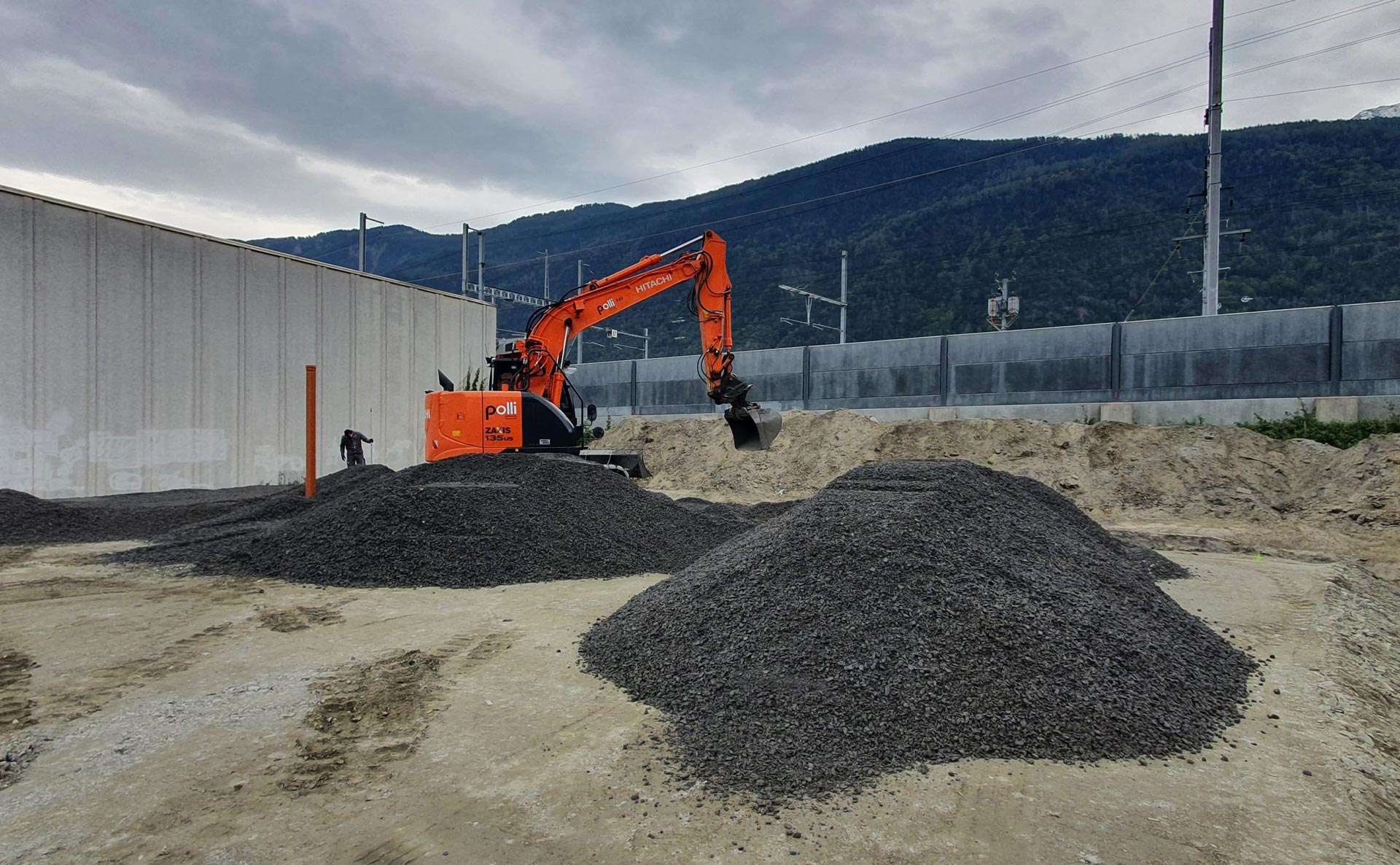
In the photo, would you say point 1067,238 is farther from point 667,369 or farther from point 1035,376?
point 1035,376

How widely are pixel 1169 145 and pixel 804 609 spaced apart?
79.8m

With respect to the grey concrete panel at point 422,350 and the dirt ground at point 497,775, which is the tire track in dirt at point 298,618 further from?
the grey concrete panel at point 422,350

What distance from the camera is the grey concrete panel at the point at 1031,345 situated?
51.9 feet

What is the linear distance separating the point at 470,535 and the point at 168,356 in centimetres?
1025

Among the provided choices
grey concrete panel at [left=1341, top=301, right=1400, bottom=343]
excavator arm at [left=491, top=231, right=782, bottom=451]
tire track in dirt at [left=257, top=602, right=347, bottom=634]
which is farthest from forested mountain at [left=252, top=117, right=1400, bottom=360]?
tire track in dirt at [left=257, top=602, right=347, bottom=634]

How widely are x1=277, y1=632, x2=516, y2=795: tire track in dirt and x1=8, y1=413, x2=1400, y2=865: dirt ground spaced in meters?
0.02

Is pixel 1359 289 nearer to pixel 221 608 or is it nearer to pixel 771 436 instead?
pixel 771 436

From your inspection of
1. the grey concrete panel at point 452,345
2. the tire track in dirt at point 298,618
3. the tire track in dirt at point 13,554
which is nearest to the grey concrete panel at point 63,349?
the tire track in dirt at point 13,554

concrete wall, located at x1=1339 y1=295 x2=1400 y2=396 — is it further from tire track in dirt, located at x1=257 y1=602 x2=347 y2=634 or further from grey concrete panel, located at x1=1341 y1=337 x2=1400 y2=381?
tire track in dirt, located at x1=257 y1=602 x2=347 y2=634

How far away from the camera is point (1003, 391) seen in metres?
17.0

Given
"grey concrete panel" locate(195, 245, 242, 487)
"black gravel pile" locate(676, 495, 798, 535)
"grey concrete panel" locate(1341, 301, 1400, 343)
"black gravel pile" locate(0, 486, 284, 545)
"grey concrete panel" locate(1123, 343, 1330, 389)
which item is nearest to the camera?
"black gravel pile" locate(0, 486, 284, 545)

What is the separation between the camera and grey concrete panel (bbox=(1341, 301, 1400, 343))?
13016 millimetres

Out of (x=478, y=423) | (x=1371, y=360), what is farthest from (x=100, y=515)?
(x=1371, y=360)

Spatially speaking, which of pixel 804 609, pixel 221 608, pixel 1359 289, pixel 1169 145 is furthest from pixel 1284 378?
pixel 1169 145
